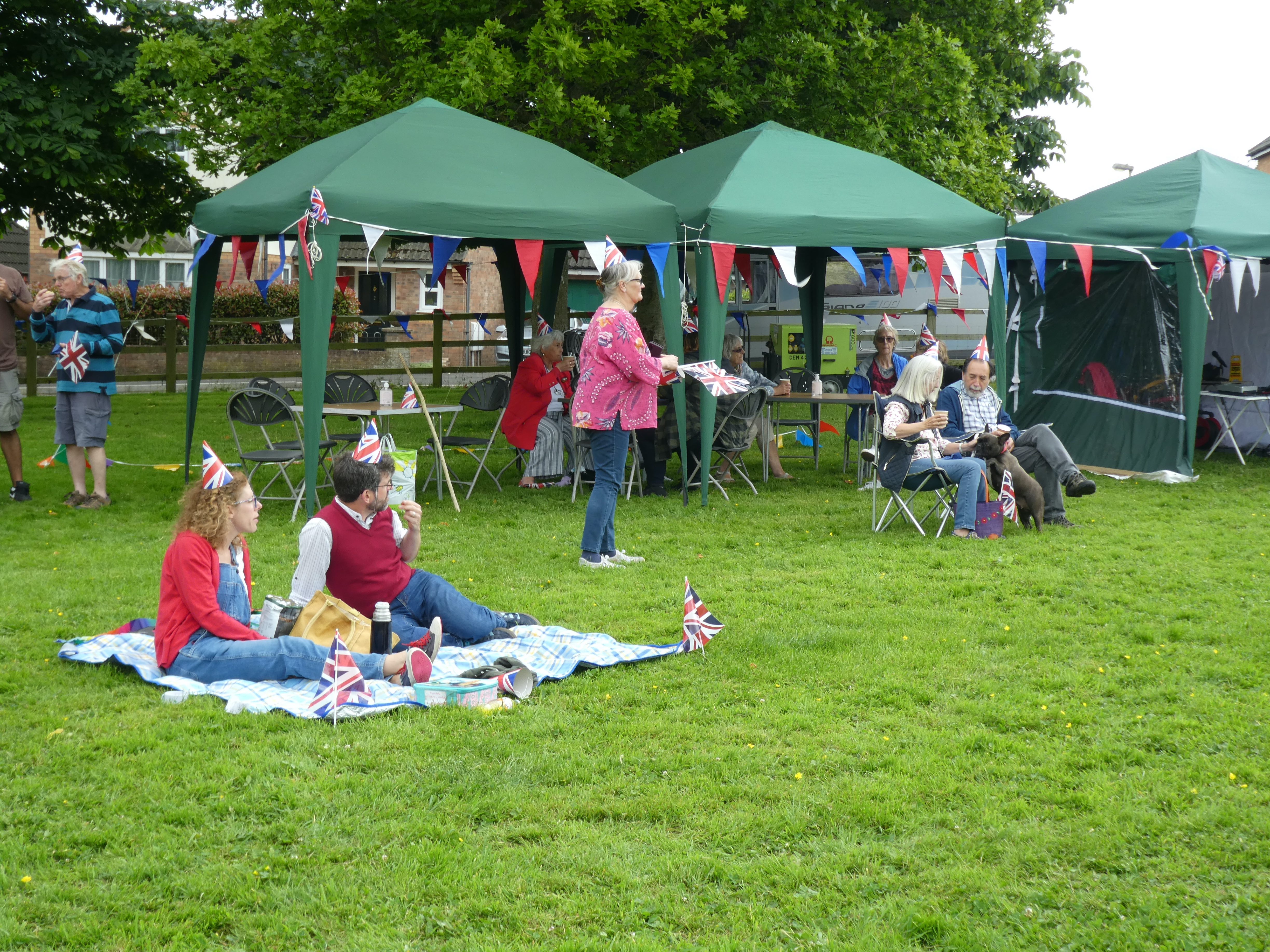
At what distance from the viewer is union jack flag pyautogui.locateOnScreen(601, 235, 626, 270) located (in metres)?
7.61

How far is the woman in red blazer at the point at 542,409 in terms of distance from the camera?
9.59 metres

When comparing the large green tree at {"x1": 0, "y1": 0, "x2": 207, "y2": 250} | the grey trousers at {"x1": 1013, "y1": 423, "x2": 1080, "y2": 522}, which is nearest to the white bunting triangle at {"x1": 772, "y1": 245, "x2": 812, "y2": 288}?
the grey trousers at {"x1": 1013, "y1": 423, "x2": 1080, "y2": 522}

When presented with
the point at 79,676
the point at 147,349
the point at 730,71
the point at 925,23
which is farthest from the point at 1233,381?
the point at 147,349

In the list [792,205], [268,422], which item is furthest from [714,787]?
[792,205]

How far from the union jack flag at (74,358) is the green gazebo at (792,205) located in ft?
14.7

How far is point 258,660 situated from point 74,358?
4896 mm

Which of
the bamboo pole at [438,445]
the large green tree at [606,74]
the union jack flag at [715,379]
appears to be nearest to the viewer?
the union jack flag at [715,379]

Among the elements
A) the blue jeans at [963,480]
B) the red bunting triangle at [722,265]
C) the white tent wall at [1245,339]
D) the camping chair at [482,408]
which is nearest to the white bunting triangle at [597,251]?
the red bunting triangle at [722,265]

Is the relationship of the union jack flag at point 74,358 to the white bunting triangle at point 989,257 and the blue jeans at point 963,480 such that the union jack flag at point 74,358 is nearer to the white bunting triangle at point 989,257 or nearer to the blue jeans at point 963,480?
the blue jeans at point 963,480

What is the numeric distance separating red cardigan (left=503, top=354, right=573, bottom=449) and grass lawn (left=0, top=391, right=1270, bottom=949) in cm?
324

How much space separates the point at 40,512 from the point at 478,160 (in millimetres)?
4040

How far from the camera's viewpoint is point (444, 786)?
146 inches

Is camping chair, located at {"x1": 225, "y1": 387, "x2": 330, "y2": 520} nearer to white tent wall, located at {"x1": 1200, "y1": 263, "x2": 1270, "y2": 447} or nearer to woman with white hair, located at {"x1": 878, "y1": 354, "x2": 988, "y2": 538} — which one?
woman with white hair, located at {"x1": 878, "y1": 354, "x2": 988, "y2": 538}

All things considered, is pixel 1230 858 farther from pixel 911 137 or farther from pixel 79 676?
pixel 911 137
